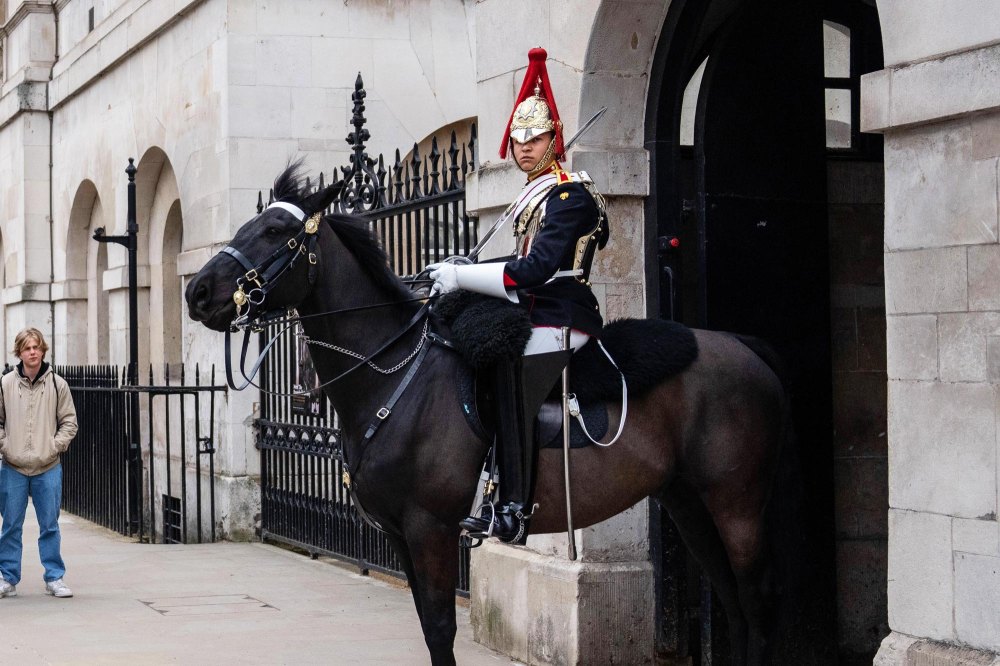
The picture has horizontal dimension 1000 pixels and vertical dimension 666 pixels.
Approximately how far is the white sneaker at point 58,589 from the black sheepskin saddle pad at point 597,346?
5.44 m

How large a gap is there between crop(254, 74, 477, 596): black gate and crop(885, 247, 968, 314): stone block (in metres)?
3.92

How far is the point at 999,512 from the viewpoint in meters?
5.04

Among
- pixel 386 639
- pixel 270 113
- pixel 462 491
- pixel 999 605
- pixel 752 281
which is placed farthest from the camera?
pixel 270 113

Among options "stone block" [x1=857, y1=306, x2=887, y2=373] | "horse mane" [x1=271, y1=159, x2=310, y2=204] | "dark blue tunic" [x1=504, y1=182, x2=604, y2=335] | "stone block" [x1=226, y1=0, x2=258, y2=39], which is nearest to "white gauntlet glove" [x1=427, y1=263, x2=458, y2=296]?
"dark blue tunic" [x1=504, y1=182, x2=604, y2=335]

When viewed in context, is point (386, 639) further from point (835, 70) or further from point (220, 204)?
point (220, 204)

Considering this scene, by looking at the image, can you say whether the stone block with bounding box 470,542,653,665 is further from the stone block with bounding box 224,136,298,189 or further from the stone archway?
the stone archway

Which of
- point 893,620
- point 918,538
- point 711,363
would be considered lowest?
point 893,620

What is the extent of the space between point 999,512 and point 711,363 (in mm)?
1505

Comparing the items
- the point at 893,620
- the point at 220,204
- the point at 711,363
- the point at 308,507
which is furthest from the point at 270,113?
the point at 893,620

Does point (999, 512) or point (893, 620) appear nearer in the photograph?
point (999, 512)

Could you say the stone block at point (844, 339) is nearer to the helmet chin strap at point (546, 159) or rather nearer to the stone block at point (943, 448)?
the stone block at point (943, 448)

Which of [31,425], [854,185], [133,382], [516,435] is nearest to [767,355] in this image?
[516,435]

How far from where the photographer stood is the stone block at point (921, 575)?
207 inches

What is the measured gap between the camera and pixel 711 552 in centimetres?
636
